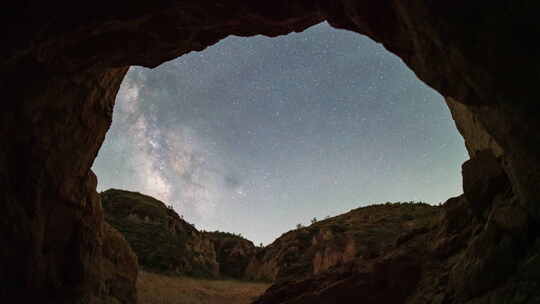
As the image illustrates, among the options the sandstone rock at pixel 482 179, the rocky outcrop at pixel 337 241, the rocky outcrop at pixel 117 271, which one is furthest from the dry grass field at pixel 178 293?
the sandstone rock at pixel 482 179

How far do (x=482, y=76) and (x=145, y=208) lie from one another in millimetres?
37382

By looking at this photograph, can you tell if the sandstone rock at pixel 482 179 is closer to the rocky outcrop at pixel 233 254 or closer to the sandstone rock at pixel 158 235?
the sandstone rock at pixel 158 235

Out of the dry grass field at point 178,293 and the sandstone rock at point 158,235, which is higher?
the sandstone rock at point 158,235

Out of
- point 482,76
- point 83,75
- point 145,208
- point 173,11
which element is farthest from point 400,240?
point 145,208

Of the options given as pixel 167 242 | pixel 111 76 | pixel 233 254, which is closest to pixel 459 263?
pixel 111 76

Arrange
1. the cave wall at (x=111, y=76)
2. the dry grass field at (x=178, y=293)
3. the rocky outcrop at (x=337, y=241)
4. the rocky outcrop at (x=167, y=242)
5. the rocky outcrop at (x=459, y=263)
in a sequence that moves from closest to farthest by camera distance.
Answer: the cave wall at (x=111, y=76)
the rocky outcrop at (x=459, y=263)
the dry grass field at (x=178, y=293)
the rocky outcrop at (x=337, y=241)
the rocky outcrop at (x=167, y=242)

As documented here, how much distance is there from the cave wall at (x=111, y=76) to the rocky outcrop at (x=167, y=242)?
1724cm

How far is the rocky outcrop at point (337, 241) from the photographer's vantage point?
19.6 m

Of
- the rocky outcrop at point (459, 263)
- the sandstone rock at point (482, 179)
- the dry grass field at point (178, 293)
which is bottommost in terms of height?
the dry grass field at point (178, 293)

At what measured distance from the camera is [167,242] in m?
32.4

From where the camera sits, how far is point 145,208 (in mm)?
37812

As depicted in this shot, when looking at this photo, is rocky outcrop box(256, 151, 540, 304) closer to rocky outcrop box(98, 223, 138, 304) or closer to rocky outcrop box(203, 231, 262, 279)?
rocky outcrop box(98, 223, 138, 304)

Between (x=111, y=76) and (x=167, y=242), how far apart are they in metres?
23.0

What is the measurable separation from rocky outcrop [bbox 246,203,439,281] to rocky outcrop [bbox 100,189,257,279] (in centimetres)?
446
